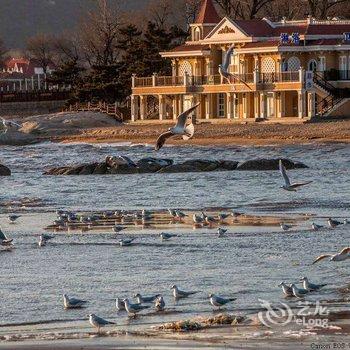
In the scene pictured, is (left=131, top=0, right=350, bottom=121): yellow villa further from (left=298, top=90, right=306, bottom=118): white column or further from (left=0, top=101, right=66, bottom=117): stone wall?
(left=0, top=101, right=66, bottom=117): stone wall

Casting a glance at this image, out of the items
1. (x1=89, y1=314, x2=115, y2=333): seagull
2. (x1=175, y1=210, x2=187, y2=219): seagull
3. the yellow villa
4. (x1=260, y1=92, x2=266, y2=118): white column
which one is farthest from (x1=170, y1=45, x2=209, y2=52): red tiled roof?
(x1=89, y1=314, x2=115, y2=333): seagull

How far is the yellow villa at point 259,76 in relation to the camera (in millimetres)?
70750

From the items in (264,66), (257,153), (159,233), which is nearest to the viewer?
(159,233)

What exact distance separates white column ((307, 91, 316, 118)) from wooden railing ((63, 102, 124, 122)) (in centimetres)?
1175

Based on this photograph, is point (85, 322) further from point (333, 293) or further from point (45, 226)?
point (45, 226)

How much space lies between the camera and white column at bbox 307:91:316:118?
6888 cm

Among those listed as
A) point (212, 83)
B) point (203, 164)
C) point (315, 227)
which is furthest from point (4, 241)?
point (212, 83)

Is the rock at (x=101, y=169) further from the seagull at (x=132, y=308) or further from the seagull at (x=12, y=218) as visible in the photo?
the seagull at (x=132, y=308)

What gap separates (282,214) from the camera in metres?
33.4

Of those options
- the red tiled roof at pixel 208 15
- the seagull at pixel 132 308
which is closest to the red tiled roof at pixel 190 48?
the red tiled roof at pixel 208 15

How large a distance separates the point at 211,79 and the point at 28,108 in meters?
18.1

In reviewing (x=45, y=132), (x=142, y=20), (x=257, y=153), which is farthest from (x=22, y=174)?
(x=142, y=20)

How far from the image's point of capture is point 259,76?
71.7 m

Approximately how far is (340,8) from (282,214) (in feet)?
247
